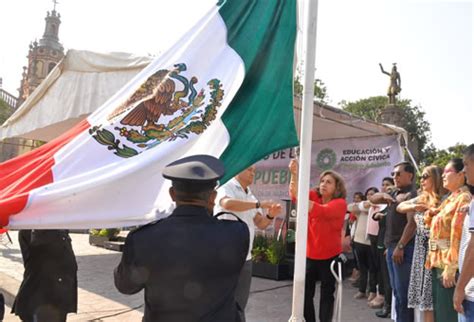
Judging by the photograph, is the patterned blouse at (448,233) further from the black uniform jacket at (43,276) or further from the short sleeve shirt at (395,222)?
the black uniform jacket at (43,276)

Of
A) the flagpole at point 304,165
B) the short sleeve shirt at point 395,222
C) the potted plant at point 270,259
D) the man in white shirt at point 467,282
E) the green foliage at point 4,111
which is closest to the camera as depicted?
the man in white shirt at point 467,282

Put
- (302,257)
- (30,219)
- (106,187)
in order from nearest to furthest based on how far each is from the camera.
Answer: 1. (30,219)
2. (106,187)
3. (302,257)

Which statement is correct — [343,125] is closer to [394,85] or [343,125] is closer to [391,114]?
[391,114]

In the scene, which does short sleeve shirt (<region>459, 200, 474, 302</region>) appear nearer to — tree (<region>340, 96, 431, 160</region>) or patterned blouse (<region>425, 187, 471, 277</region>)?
patterned blouse (<region>425, 187, 471, 277</region>)

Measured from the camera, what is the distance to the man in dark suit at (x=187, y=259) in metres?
1.72

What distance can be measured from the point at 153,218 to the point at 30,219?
639mm

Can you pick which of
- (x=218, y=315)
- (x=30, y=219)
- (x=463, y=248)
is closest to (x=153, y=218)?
(x=30, y=219)

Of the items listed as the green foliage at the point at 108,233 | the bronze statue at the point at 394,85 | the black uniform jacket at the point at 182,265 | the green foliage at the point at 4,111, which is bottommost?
the green foliage at the point at 108,233

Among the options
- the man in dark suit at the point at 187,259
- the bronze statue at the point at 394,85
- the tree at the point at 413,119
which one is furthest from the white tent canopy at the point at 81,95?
the tree at the point at 413,119

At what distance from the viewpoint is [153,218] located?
2410 millimetres

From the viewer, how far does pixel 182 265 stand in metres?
1.72

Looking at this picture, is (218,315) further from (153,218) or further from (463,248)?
(463,248)

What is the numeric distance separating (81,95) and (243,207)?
409cm

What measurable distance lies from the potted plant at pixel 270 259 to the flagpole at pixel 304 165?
463 centimetres
